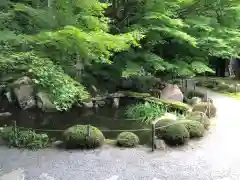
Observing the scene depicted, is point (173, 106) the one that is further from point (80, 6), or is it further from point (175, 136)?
point (80, 6)

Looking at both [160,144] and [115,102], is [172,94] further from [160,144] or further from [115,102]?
[160,144]


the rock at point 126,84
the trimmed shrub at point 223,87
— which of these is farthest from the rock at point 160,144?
the trimmed shrub at point 223,87

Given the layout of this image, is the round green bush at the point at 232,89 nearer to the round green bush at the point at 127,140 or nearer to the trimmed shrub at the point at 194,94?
the trimmed shrub at the point at 194,94

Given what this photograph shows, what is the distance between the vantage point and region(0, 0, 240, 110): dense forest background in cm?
709

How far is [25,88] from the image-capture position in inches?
602

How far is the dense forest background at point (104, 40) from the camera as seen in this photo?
7.09 metres

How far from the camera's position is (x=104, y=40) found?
7.46m

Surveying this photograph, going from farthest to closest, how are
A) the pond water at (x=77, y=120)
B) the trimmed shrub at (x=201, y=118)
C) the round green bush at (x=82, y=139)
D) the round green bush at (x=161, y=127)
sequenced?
the pond water at (x=77, y=120), the trimmed shrub at (x=201, y=118), the round green bush at (x=161, y=127), the round green bush at (x=82, y=139)

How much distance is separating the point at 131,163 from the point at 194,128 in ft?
9.76

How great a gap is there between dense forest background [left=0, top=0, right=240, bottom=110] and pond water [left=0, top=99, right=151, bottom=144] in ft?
4.32

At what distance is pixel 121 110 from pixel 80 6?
6875 millimetres

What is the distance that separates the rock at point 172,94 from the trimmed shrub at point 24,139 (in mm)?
6952

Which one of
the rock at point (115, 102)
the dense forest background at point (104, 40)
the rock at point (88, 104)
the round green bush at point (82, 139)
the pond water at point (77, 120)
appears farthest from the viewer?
the rock at point (115, 102)

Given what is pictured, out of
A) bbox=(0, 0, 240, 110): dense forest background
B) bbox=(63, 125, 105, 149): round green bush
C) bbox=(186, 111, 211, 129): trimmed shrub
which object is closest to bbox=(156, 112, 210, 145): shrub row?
bbox=(186, 111, 211, 129): trimmed shrub
